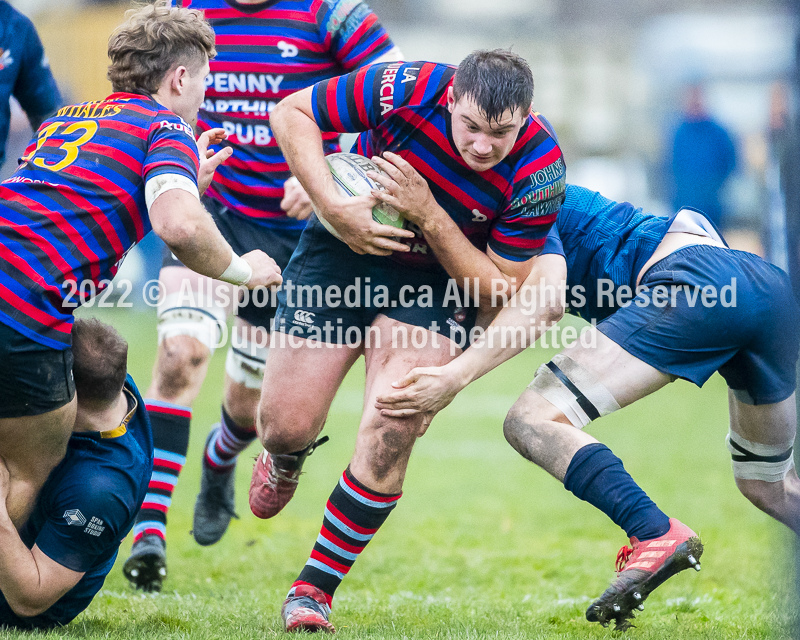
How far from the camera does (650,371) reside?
3396 millimetres

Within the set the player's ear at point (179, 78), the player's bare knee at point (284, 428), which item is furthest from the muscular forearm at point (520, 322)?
the player's ear at point (179, 78)

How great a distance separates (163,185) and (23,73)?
8.27ft

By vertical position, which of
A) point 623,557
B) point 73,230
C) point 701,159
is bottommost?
point 701,159

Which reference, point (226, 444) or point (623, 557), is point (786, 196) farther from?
point (226, 444)

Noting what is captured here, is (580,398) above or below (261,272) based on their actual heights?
below

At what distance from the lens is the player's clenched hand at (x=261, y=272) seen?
3.36m

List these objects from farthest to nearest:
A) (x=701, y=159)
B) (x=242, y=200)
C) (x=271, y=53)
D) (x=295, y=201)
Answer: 1. (x=701, y=159)
2. (x=242, y=200)
3. (x=271, y=53)
4. (x=295, y=201)

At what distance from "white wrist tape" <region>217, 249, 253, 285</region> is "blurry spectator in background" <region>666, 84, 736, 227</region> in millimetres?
10487

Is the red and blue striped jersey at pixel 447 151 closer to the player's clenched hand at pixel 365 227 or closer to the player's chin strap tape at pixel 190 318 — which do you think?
the player's clenched hand at pixel 365 227

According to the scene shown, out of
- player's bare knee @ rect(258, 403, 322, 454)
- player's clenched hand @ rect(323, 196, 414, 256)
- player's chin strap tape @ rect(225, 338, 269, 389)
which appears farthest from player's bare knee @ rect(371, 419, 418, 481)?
player's chin strap tape @ rect(225, 338, 269, 389)

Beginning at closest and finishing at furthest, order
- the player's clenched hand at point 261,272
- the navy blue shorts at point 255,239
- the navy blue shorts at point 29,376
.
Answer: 1. the navy blue shorts at point 29,376
2. the player's clenched hand at point 261,272
3. the navy blue shorts at point 255,239

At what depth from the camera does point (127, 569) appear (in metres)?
4.38

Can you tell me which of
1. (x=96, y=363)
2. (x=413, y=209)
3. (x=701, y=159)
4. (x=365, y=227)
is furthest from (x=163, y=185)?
(x=701, y=159)

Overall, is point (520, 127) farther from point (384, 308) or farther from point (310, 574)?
point (310, 574)
